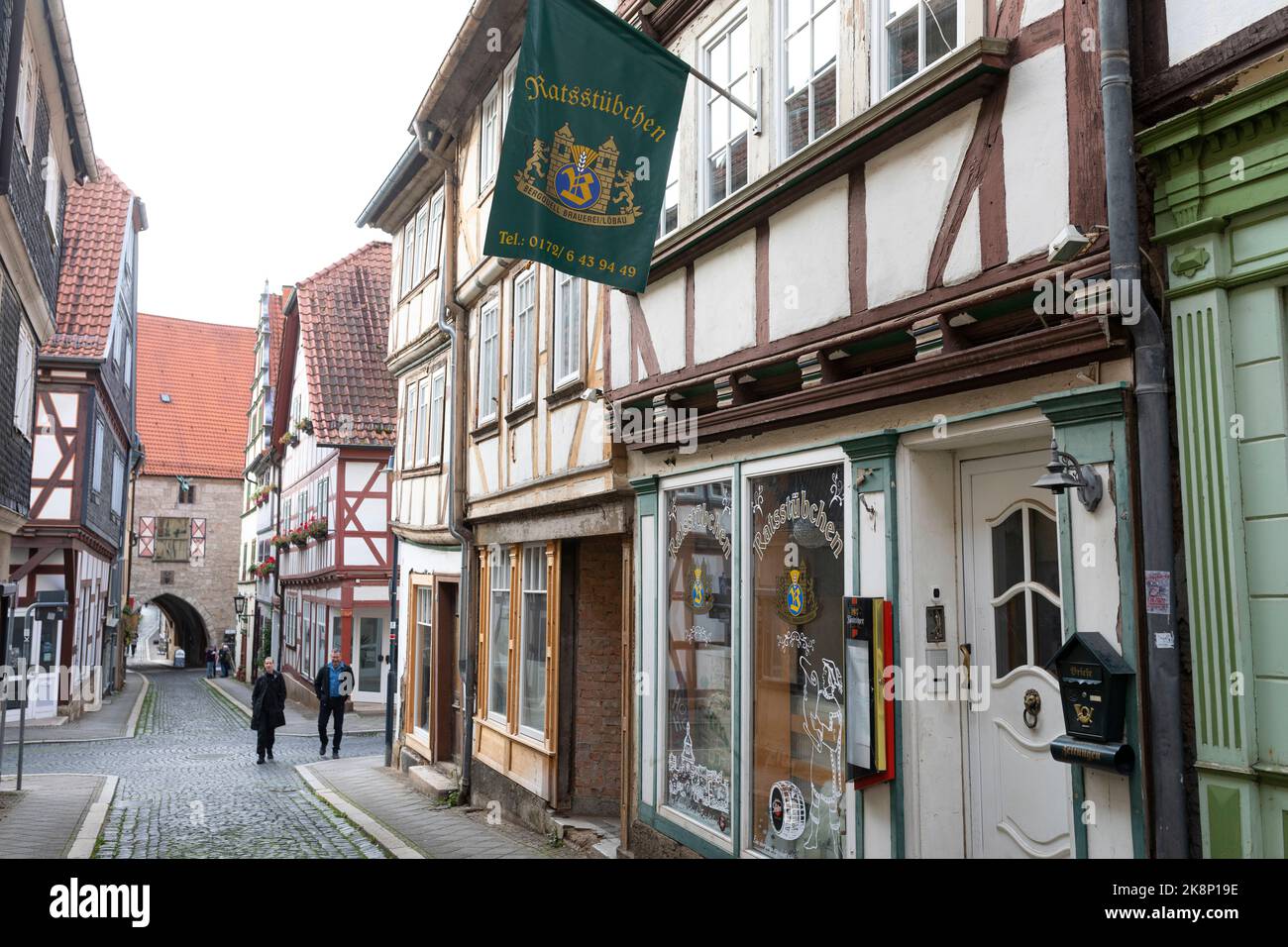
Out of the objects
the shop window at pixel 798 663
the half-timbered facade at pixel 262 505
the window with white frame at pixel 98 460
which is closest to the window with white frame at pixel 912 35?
the shop window at pixel 798 663

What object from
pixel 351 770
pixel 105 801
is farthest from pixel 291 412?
pixel 105 801

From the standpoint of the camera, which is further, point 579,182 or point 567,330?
point 567,330

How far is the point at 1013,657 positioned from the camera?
5.49 meters

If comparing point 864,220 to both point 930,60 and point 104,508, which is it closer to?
point 930,60

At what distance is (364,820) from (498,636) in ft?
8.04

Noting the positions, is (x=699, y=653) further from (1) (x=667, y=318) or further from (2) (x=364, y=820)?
(2) (x=364, y=820)

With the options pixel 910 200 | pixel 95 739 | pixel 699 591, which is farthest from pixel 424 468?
pixel 910 200

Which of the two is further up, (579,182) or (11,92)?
(11,92)

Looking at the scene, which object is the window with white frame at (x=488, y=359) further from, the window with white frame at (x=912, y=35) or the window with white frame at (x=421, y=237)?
the window with white frame at (x=912, y=35)

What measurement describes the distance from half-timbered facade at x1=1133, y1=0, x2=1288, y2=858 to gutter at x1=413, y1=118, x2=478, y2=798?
10062mm

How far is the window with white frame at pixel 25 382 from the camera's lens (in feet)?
46.8

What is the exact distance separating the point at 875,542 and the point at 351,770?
12633mm

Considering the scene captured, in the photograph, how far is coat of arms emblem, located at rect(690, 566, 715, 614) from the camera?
26.3ft

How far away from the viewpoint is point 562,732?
420 inches
